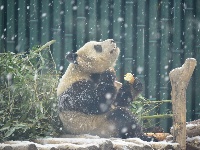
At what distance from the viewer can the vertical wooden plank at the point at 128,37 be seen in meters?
5.05

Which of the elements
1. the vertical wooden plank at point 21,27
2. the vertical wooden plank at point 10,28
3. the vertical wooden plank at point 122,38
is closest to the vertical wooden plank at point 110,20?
the vertical wooden plank at point 122,38

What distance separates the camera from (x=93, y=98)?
11.2ft

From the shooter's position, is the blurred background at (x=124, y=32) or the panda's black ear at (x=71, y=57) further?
the blurred background at (x=124, y=32)

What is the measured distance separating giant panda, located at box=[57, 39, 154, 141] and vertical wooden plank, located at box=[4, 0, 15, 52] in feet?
5.57

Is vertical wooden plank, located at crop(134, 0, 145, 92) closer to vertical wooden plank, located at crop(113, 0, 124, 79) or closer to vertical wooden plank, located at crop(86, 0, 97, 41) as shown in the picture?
vertical wooden plank, located at crop(113, 0, 124, 79)

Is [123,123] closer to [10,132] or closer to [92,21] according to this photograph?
[10,132]

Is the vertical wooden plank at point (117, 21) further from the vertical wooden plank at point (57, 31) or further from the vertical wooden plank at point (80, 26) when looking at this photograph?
the vertical wooden plank at point (57, 31)

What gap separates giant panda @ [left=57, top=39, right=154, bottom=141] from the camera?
3404 millimetres

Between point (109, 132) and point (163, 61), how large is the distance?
1855mm

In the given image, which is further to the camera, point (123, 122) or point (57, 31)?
point (57, 31)

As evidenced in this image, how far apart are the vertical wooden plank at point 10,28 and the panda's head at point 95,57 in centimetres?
174

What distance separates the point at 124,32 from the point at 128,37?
7cm

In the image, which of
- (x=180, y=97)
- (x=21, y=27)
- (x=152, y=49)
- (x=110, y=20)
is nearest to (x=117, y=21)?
(x=110, y=20)

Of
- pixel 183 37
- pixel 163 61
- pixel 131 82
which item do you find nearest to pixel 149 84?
pixel 163 61
